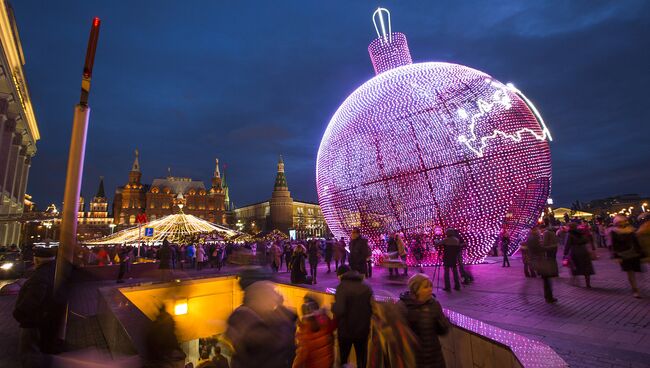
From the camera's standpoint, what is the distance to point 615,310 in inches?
207

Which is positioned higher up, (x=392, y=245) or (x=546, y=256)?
(x=392, y=245)

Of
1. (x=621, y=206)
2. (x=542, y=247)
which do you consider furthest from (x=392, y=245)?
(x=621, y=206)

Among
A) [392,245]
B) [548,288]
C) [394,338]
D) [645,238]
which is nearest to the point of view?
[394,338]

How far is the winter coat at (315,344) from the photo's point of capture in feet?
10.3

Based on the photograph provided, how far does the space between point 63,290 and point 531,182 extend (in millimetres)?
11120

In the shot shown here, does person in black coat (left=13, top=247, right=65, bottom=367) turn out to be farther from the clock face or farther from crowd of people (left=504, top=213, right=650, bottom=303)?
the clock face

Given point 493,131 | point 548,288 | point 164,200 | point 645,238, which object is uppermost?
point 164,200

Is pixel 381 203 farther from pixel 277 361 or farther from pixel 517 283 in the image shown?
pixel 277 361

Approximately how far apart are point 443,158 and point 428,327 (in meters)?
7.58

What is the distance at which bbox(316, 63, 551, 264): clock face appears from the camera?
370 inches

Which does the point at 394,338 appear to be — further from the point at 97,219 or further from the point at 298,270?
the point at 97,219

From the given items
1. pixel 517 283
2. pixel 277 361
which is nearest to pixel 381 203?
pixel 517 283

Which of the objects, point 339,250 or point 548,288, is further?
point 339,250

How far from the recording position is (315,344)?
3.17 meters
